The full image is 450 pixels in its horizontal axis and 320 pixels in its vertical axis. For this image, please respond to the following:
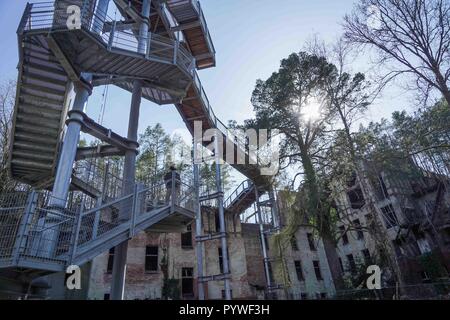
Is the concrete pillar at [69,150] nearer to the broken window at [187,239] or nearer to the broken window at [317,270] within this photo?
the broken window at [187,239]

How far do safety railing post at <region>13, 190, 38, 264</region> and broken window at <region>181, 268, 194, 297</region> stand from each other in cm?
1677

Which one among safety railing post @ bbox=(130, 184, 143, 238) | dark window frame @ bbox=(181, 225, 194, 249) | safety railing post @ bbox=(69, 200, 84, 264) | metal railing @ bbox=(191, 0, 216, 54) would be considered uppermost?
metal railing @ bbox=(191, 0, 216, 54)

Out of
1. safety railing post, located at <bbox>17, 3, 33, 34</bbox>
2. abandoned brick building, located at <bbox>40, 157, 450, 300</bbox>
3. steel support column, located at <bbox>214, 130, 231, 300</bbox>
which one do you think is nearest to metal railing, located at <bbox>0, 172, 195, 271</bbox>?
safety railing post, located at <bbox>17, 3, 33, 34</bbox>

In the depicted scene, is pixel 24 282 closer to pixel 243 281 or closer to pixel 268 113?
pixel 268 113

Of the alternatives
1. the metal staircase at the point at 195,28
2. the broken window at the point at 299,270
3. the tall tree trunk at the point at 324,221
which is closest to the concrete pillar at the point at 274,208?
the tall tree trunk at the point at 324,221

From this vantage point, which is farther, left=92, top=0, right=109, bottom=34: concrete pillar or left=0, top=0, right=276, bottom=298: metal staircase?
left=92, top=0, right=109, bottom=34: concrete pillar

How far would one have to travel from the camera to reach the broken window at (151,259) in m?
19.7

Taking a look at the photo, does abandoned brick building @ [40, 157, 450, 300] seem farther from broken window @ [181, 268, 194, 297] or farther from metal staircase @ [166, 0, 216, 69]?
metal staircase @ [166, 0, 216, 69]

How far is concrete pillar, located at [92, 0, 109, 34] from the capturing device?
8.59 metres

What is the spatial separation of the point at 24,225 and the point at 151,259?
16.0 m

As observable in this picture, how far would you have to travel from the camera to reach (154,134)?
2766cm

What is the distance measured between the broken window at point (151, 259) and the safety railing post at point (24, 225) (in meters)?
15.7

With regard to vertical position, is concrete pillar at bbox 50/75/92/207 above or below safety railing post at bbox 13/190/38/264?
above
